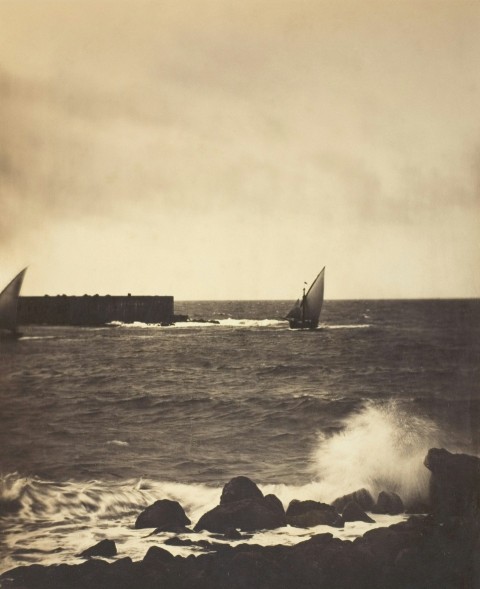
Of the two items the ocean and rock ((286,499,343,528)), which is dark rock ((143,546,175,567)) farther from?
rock ((286,499,343,528))

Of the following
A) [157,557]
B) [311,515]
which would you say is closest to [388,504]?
[311,515]

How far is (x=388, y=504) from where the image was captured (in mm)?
5164

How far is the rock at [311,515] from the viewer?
499 centimetres

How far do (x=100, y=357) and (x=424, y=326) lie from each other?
2984 millimetres

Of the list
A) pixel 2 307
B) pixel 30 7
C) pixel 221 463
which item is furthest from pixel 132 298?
pixel 30 7

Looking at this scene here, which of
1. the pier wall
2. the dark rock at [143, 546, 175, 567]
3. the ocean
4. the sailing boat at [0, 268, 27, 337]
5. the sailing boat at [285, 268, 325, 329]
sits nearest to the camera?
the dark rock at [143, 546, 175, 567]


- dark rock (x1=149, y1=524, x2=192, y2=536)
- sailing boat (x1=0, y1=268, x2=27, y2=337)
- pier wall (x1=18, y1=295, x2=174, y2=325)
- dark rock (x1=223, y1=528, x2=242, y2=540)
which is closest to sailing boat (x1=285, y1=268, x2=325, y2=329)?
pier wall (x1=18, y1=295, x2=174, y2=325)

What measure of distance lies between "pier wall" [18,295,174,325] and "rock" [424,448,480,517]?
113 inches

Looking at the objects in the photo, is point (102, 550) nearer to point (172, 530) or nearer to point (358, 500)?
point (172, 530)

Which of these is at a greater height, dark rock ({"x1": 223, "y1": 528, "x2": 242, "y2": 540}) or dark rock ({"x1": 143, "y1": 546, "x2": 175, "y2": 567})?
dark rock ({"x1": 223, "y1": 528, "x2": 242, "y2": 540})

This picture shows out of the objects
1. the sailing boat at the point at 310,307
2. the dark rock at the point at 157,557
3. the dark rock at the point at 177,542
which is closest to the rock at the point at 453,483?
the sailing boat at the point at 310,307

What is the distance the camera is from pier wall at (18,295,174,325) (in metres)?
5.82

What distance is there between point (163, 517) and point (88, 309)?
2450 mm

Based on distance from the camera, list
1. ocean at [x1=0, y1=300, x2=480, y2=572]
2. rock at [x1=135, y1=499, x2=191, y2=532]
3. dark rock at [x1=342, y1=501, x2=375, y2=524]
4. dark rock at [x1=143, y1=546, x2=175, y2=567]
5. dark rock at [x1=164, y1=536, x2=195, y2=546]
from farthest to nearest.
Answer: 1. ocean at [x1=0, y1=300, x2=480, y2=572]
2. dark rock at [x1=342, y1=501, x2=375, y2=524]
3. rock at [x1=135, y1=499, x2=191, y2=532]
4. dark rock at [x1=164, y1=536, x2=195, y2=546]
5. dark rock at [x1=143, y1=546, x2=175, y2=567]
